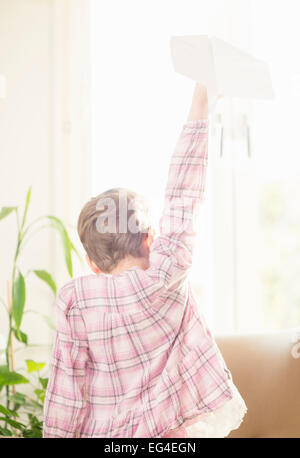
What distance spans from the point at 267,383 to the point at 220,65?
0.88m

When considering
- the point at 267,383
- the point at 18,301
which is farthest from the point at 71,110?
the point at 267,383

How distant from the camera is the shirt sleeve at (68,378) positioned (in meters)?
0.99

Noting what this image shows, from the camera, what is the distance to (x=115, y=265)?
3.48 feet

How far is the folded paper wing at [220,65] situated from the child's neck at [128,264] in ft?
1.23

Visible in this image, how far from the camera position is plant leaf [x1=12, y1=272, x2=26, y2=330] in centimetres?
153

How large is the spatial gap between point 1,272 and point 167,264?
A: 1198mm

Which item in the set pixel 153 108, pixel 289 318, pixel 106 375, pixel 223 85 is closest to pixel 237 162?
pixel 153 108

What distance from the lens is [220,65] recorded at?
→ 97cm

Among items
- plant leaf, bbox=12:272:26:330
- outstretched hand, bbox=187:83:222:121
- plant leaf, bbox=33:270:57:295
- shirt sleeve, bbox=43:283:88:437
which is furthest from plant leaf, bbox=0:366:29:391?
outstretched hand, bbox=187:83:222:121

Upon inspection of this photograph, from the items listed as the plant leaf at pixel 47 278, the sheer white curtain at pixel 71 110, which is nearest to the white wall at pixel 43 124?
the sheer white curtain at pixel 71 110

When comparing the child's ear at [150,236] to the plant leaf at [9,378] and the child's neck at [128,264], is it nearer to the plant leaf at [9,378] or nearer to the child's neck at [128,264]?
the child's neck at [128,264]

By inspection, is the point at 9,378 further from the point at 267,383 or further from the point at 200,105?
the point at 200,105

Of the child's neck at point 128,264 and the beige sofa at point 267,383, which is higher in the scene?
the child's neck at point 128,264
